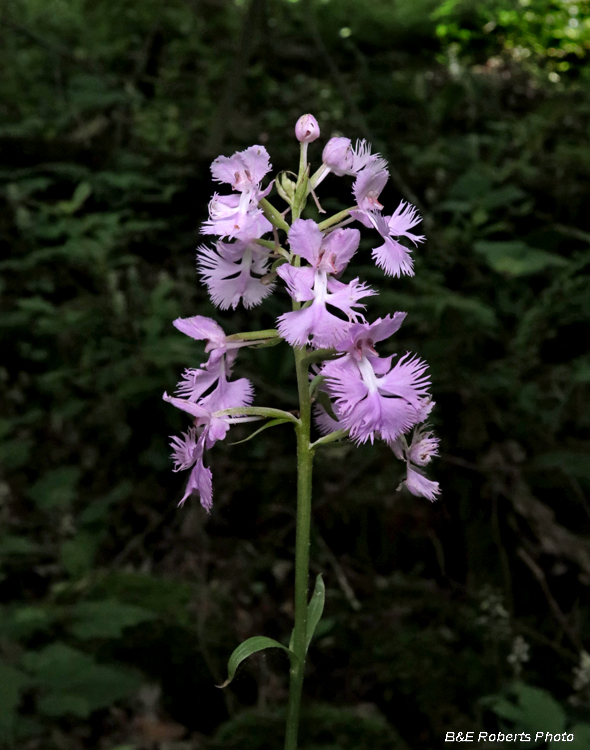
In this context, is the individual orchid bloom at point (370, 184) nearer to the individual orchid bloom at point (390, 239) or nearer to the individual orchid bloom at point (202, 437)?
the individual orchid bloom at point (390, 239)

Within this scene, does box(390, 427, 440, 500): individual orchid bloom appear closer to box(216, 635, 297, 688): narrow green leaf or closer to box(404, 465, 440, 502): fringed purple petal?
box(404, 465, 440, 502): fringed purple petal

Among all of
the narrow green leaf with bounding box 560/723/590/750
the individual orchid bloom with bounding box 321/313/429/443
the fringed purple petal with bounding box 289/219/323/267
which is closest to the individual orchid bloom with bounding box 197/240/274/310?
the fringed purple petal with bounding box 289/219/323/267

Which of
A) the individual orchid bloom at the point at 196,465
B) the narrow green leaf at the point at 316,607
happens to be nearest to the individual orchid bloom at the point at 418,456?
the narrow green leaf at the point at 316,607

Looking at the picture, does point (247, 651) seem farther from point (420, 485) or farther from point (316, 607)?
point (420, 485)

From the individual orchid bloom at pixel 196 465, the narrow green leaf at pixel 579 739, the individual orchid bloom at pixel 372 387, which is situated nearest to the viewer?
the individual orchid bloom at pixel 372 387

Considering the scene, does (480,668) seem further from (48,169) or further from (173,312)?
(48,169)

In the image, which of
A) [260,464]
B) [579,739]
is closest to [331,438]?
[579,739]
